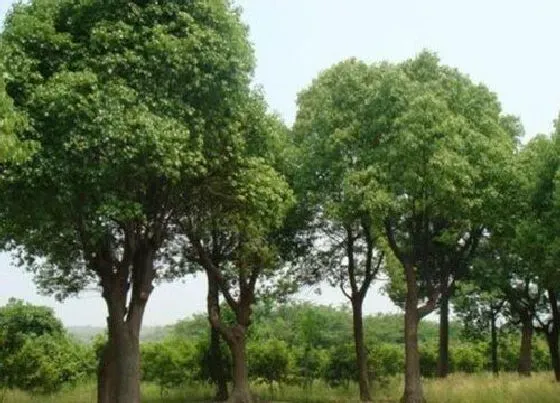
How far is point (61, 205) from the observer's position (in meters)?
16.3

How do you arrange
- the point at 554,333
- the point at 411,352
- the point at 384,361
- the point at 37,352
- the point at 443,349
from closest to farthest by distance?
the point at 411,352
the point at 554,333
the point at 37,352
the point at 443,349
the point at 384,361

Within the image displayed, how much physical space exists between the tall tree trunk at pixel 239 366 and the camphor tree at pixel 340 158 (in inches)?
196

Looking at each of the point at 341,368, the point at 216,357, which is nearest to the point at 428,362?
the point at 341,368

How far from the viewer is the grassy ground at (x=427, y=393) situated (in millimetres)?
21031

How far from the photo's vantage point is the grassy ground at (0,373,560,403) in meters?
21.0

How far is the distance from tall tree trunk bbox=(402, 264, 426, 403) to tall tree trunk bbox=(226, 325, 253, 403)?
236 inches

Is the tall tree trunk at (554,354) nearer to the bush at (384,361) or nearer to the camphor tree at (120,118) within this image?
the bush at (384,361)

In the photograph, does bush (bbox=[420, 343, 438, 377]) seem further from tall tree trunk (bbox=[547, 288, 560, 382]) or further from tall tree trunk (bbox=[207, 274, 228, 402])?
tall tree trunk (bbox=[207, 274, 228, 402])

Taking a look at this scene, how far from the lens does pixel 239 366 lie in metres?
26.9

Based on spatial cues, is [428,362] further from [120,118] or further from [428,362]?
[120,118]

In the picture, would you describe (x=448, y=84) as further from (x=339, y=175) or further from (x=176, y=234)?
(x=176, y=234)

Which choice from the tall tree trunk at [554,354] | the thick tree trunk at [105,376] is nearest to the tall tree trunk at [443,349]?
the tall tree trunk at [554,354]

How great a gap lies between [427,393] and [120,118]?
16.1m

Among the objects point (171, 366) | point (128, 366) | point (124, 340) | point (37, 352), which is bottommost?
point (171, 366)
